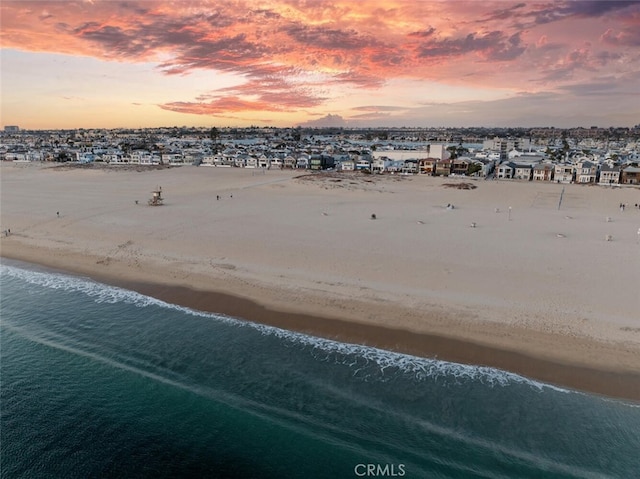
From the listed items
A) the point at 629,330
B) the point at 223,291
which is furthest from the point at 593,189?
the point at 223,291

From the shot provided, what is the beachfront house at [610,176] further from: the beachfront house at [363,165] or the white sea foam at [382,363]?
the white sea foam at [382,363]

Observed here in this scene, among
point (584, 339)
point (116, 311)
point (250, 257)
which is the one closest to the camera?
point (584, 339)

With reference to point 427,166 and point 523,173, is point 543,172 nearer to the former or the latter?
point 523,173

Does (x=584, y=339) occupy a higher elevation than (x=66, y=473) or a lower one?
higher

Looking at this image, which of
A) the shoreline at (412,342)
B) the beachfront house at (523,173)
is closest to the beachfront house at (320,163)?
the beachfront house at (523,173)

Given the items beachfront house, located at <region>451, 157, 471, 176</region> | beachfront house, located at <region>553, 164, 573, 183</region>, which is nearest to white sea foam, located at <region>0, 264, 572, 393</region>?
beachfront house, located at <region>553, 164, 573, 183</region>

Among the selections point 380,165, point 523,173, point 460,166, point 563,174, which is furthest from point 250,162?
point 563,174

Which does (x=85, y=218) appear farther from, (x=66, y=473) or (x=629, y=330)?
(x=629, y=330)
